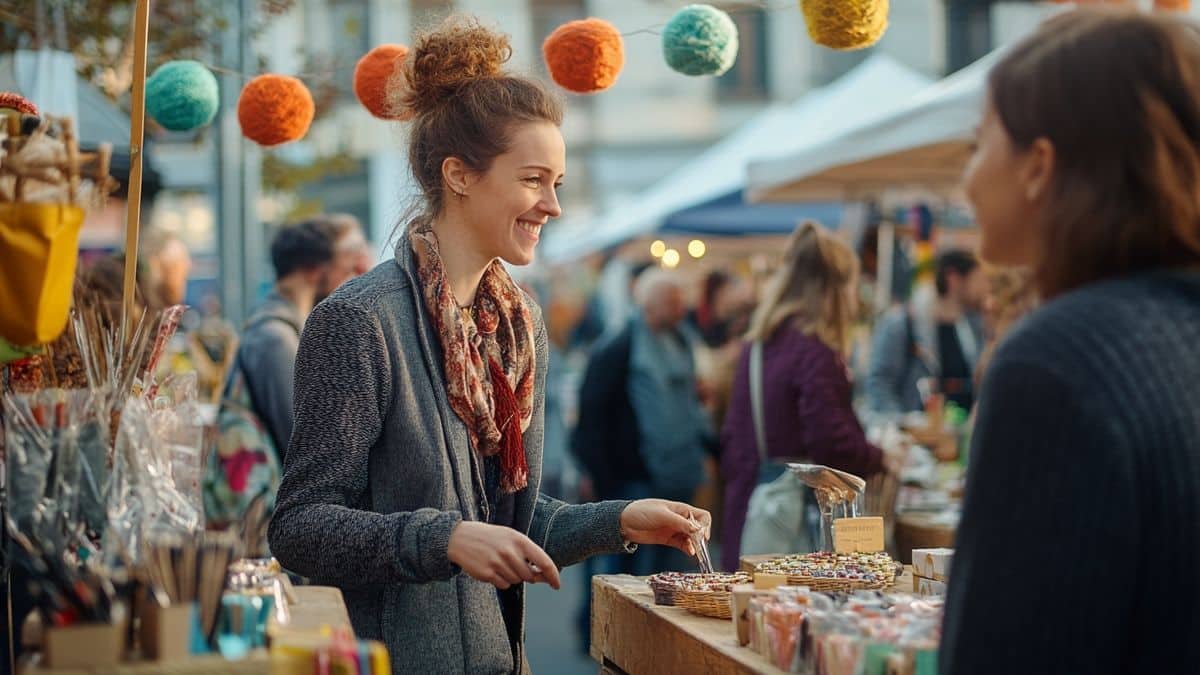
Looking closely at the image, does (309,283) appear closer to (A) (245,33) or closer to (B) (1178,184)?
(A) (245,33)

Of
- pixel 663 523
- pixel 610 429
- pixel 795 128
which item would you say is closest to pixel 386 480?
pixel 663 523

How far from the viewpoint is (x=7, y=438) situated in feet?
5.74

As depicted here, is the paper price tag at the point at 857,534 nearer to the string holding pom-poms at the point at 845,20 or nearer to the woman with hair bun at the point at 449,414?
the woman with hair bun at the point at 449,414

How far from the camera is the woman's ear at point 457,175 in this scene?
2.48 meters

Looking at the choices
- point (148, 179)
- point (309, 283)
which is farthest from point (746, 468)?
point (148, 179)

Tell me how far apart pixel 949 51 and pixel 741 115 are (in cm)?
406

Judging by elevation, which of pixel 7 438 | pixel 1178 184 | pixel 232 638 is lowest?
pixel 232 638

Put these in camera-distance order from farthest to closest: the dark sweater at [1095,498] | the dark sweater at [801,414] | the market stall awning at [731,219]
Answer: the market stall awning at [731,219] < the dark sweater at [801,414] < the dark sweater at [1095,498]

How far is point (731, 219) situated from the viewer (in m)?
10.2

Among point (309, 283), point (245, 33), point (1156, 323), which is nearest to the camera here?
point (1156, 323)

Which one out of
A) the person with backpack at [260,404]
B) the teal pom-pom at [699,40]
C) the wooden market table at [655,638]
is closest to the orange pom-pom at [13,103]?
the wooden market table at [655,638]

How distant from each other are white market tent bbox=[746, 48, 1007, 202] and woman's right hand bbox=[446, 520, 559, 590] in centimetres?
291

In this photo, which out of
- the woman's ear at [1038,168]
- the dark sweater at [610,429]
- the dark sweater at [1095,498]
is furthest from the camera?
the dark sweater at [610,429]

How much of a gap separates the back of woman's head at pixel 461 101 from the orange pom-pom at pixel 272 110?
2.60 ft
